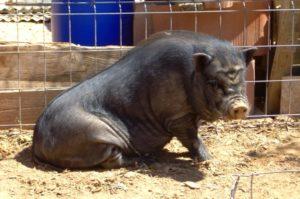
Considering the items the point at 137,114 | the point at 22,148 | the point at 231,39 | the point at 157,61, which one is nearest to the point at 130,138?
the point at 137,114

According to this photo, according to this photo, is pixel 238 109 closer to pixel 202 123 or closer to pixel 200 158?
pixel 200 158

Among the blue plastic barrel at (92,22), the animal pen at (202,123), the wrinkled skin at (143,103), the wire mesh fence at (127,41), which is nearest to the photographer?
the animal pen at (202,123)

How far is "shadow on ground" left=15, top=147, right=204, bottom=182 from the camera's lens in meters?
4.64

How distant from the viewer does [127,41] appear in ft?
19.7

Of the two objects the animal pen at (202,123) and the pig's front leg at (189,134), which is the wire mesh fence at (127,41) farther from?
the pig's front leg at (189,134)

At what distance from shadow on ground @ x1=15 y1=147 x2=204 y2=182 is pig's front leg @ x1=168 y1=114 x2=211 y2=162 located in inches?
3.8

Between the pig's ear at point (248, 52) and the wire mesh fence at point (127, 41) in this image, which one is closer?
the pig's ear at point (248, 52)

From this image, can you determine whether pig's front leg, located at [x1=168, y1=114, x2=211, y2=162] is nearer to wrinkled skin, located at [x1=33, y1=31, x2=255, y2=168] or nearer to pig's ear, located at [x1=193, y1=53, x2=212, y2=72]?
wrinkled skin, located at [x1=33, y1=31, x2=255, y2=168]

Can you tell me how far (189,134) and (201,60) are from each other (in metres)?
0.60

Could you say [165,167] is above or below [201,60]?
below

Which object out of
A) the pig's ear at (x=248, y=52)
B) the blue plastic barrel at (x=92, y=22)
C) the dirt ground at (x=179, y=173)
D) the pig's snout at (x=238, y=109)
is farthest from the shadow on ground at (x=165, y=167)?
the blue plastic barrel at (x=92, y=22)

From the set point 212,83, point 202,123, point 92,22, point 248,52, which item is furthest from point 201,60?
point 92,22

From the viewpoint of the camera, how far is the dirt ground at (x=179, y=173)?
14.3ft

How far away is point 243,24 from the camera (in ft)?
19.1
